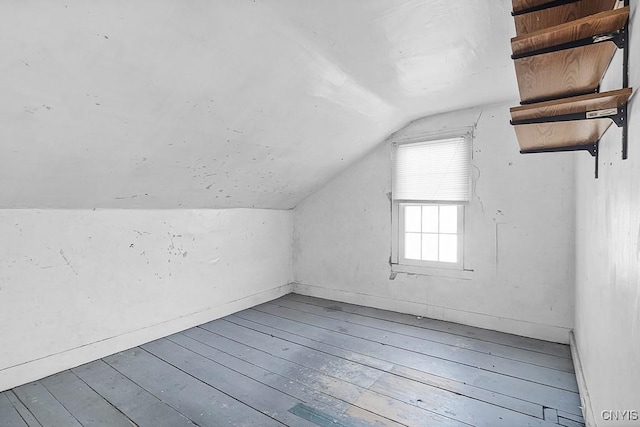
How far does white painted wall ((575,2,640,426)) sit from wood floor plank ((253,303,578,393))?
1.86ft

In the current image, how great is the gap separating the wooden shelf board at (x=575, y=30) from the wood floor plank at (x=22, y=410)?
2811mm

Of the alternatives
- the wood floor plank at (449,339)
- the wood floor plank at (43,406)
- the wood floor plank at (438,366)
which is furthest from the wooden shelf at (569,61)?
the wood floor plank at (43,406)

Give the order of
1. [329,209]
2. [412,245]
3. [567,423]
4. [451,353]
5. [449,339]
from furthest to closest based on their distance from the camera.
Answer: [329,209] → [412,245] → [449,339] → [451,353] → [567,423]

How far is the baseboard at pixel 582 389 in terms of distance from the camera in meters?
1.72

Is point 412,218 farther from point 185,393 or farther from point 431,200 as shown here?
point 185,393

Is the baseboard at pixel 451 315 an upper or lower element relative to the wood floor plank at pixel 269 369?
upper

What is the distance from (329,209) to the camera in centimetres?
430

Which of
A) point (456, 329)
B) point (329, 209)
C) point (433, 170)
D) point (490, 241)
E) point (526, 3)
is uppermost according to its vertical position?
point (526, 3)

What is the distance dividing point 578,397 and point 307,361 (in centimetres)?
174

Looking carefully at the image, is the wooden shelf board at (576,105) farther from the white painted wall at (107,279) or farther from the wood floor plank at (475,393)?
the white painted wall at (107,279)

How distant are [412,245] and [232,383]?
228cm

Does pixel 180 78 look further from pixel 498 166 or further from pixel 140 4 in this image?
pixel 498 166

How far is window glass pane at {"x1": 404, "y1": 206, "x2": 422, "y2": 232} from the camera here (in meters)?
3.73

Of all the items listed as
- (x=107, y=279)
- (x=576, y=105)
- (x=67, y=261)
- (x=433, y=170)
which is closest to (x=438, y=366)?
(x=433, y=170)
